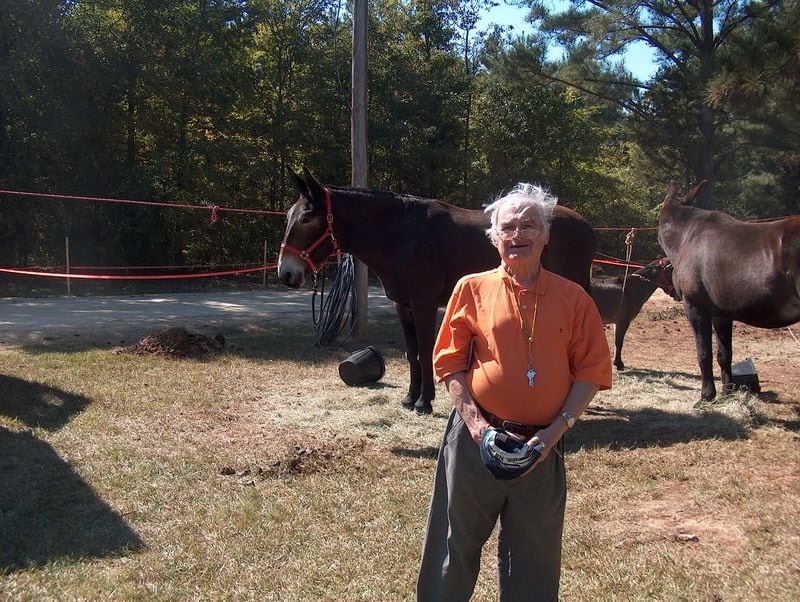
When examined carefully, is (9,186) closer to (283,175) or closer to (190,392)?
(283,175)

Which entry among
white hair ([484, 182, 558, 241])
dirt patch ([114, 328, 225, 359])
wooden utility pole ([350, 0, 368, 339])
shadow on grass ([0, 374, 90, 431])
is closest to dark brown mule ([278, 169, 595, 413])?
shadow on grass ([0, 374, 90, 431])

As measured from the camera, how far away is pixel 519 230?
247cm

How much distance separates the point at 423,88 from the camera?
73.4ft

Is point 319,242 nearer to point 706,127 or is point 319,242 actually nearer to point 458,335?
point 458,335

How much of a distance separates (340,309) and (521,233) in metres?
7.72

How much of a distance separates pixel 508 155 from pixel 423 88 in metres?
4.60

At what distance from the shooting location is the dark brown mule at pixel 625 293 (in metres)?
8.65

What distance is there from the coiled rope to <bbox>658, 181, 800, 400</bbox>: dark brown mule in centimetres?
437

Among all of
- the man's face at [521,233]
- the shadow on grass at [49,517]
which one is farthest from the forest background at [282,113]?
the man's face at [521,233]

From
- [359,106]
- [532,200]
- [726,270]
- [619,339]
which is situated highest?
[359,106]

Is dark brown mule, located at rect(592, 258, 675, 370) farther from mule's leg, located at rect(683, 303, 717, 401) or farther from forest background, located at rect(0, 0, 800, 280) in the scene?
forest background, located at rect(0, 0, 800, 280)

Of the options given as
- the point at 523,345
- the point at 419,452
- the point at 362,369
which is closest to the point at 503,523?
the point at 523,345

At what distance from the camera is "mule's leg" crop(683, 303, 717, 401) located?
6.62 metres

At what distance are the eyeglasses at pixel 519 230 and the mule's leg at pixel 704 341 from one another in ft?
15.8
